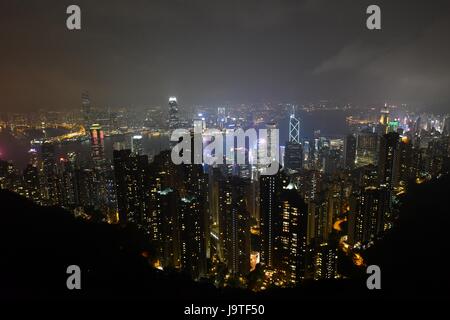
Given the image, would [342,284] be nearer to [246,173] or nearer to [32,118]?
[246,173]

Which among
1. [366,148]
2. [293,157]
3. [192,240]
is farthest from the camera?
[366,148]

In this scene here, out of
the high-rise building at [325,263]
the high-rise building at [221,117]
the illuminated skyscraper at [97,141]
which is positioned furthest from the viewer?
the illuminated skyscraper at [97,141]

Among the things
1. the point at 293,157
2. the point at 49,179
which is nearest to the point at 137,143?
the point at 49,179

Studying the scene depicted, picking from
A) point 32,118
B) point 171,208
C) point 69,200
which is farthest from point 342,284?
point 32,118

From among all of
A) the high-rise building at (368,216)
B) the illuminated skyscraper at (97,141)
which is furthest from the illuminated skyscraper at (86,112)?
the high-rise building at (368,216)

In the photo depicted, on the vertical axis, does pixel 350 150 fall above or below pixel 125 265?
above

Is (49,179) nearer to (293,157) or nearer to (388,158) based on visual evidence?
(293,157)

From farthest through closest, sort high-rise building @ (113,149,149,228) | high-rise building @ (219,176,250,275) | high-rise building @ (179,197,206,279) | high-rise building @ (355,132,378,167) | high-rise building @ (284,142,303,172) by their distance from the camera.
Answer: high-rise building @ (355,132,378,167) → high-rise building @ (284,142,303,172) → high-rise building @ (113,149,149,228) → high-rise building @ (219,176,250,275) → high-rise building @ (179,197,206,279)

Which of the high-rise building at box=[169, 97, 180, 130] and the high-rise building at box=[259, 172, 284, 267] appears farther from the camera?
the high-rise building at box=[169, 97, 180, 130]

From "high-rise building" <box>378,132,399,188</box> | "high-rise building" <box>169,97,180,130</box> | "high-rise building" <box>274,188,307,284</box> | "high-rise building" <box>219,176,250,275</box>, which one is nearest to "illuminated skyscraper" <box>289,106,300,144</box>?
"high-rise building" <box>378,132,399,188</box>

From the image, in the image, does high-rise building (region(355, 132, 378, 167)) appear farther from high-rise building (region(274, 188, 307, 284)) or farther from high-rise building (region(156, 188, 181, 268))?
high-rise building (region(156, 188, 181, 268))

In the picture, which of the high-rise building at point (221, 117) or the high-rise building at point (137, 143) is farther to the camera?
the high-rise building at point (137, 143)

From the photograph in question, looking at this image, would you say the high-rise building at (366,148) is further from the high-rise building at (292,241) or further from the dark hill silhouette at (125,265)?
the high-rise building at (292,241)
